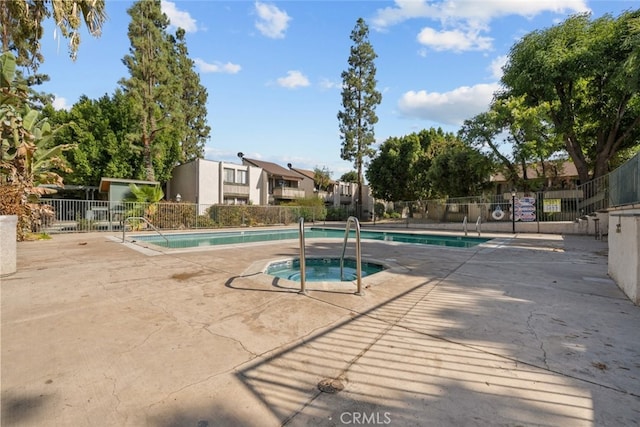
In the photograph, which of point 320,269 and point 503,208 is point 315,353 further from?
point 503,208

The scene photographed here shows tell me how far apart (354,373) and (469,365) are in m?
0.98

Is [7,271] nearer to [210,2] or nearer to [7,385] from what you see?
[7,385]

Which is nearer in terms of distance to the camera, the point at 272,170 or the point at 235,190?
the point at 235,190

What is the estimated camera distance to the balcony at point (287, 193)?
3612 cm

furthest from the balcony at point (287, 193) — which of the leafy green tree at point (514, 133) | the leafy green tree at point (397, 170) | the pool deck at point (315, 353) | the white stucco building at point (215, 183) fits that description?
the pool deck at point (315, 353)

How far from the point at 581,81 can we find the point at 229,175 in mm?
28897

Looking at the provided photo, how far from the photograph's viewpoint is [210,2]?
1086 centimetres

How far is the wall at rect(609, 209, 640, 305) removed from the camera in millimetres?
3953

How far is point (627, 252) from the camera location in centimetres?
436

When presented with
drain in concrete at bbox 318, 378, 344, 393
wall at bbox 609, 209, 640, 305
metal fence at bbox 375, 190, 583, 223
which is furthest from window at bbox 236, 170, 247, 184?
drain in concrete at bbox 318, 378, 344, 393

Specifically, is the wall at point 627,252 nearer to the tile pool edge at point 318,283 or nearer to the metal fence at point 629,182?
the metal fence at point 629,182

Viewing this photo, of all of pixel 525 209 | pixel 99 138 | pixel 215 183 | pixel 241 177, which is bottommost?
pixel 525 209

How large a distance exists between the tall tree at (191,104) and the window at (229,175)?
597cm

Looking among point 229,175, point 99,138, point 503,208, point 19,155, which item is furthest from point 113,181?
point 503,208
